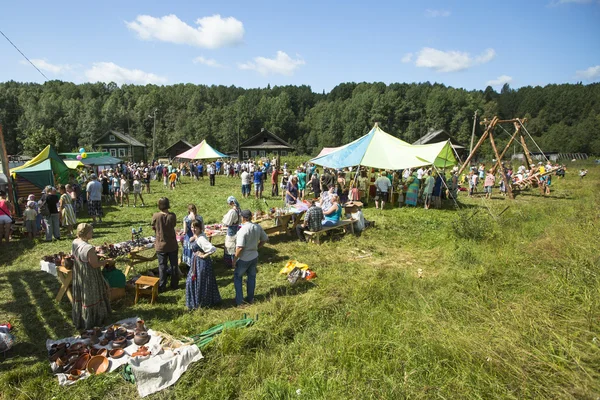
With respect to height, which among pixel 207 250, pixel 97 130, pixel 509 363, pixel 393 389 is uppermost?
pixel 97 130

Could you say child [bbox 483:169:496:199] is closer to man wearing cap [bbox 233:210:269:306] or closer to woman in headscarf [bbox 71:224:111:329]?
man wearing cap [bbox 233:210:269:306]

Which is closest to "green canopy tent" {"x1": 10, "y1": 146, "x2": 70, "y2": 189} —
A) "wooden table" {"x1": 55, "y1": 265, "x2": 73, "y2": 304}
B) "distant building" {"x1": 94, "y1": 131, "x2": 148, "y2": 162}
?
"wooden table" {"x1": 55, "y1": 265, "x2": 73, "y2": 304}

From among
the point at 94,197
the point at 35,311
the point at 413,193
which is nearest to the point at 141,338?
the point at 35,311

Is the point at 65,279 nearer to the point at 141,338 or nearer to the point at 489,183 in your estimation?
the point at 141,338

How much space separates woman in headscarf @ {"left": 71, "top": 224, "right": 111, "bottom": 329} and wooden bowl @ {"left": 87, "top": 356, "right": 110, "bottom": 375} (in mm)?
897

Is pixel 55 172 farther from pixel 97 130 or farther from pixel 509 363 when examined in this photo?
pixel 97 130

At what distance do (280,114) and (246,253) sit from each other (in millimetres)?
67276

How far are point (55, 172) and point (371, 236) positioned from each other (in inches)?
495

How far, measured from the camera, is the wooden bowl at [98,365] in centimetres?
372

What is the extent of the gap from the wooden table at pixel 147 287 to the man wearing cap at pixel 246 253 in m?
1.32

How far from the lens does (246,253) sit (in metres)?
5.07

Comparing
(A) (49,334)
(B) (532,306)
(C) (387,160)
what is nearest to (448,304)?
(B) (532,306)

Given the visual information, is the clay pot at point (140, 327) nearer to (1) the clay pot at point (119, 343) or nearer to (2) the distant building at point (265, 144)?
(1) the clay pot at point (119, 343)

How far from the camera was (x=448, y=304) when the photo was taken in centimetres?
455
